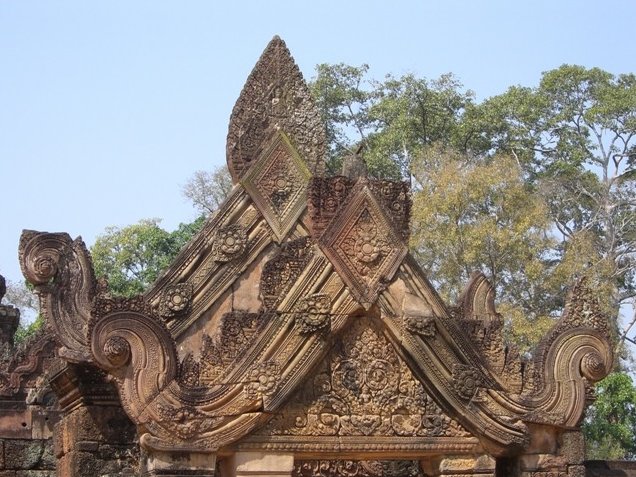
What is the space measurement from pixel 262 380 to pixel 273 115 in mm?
4986

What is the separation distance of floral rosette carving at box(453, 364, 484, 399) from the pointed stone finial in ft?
14.4

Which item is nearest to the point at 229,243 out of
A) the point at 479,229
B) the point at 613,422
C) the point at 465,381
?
the point at 465,381

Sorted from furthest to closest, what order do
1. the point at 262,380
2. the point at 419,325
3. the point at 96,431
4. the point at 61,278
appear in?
the point at 61,278
the point at 96,431
the point at 419,325
the point at 262,380

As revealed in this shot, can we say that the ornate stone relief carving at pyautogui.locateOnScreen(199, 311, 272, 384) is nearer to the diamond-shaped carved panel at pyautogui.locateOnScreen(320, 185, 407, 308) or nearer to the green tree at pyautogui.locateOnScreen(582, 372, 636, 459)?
the diamond-shaped carved panel at pyautogui.locateOnScreen(320, 185, 407, 308)

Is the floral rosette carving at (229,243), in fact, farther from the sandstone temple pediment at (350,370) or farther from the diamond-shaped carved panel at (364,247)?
the diamond-shaped carved panel at (364,247)

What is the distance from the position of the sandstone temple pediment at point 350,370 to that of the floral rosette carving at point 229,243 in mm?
3673

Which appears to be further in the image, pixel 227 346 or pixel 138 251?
pixel 138 251

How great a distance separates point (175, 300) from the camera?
1395 cm

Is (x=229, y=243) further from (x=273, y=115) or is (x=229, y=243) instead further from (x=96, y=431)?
(x=96, y=431)

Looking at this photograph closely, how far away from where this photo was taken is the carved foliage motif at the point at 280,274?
33.3 ft

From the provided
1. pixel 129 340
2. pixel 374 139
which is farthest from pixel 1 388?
pixel 374 139

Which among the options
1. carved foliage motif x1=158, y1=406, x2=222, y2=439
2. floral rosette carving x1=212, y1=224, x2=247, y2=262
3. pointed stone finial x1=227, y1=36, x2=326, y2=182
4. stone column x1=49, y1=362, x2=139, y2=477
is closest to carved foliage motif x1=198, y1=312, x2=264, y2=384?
carved foliage motif x1=158, y1=406, x2=222, y2=439

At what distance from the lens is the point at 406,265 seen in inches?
410

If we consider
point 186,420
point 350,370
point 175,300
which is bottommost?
point 186,420
